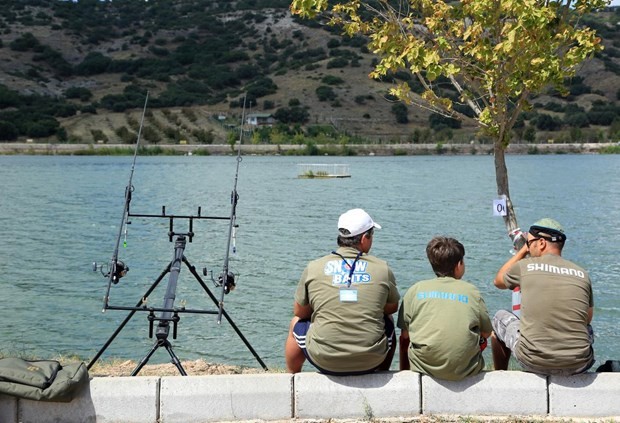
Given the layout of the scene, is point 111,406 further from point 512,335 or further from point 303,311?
point 512,335

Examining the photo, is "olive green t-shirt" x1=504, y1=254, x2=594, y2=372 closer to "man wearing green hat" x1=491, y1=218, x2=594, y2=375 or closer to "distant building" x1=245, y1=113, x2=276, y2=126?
"man wearing green hat" x1=491, y1=218, x2=594, y2=375

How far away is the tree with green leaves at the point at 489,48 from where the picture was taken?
770 centimetres

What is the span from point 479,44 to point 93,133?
384ft

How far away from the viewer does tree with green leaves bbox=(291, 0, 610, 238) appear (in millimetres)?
7700

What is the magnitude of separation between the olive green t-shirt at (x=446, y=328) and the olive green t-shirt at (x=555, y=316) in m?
0.33

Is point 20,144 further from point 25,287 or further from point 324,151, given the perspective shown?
point 25,287

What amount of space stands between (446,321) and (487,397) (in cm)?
58

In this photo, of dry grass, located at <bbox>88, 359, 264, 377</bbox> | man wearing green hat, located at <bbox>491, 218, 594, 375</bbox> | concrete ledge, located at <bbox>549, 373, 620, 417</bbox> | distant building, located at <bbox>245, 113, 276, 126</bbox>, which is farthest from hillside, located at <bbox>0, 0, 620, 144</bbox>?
concrete ledge, located at <bbox>549, 373, 620, 417</bbox>

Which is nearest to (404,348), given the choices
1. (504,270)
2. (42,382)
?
(504,270)

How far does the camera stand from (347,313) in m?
5.84

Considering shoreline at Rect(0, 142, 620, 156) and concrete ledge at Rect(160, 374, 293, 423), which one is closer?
concrete ledge at Rect(160, 374, 293, 423)

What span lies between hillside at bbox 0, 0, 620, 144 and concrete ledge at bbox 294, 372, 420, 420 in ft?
301

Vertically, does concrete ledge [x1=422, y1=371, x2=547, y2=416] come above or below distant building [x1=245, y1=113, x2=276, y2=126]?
below

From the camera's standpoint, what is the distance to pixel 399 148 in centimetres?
11519
